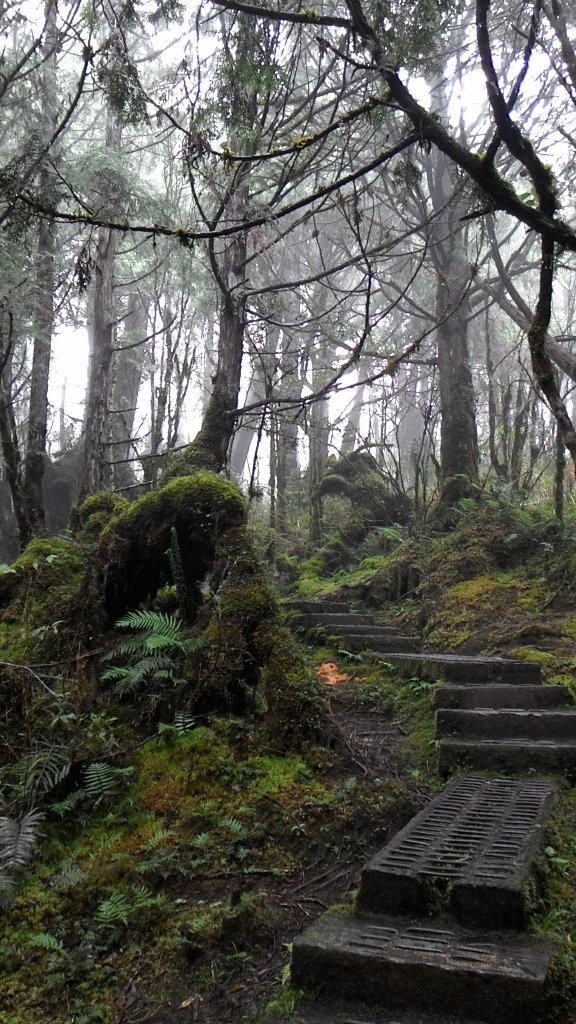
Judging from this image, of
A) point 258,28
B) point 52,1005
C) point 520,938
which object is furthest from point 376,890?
point 258,28

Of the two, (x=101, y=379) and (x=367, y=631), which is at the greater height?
(x=101, y=379)

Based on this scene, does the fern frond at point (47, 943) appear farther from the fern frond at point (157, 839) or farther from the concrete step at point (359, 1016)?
the concrete step at point (359, 1016)

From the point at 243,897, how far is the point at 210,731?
153 centimetres

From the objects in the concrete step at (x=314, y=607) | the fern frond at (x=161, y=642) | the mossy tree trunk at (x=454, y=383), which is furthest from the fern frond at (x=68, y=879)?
the mossy tree trunk at (x=454, y=383)

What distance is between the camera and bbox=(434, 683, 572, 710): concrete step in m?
5.71

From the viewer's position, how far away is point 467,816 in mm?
3998

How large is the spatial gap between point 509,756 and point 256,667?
202 centimetres

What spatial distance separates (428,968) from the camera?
2.59 metres

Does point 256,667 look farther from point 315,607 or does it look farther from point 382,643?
point 315,607

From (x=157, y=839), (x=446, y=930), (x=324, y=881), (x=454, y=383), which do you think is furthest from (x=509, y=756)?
(x=454, y=383)

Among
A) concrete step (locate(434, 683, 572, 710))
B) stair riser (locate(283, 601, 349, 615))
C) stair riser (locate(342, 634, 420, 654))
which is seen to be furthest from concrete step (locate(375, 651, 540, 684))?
stair riser (locate(283, 601, 349, 615))

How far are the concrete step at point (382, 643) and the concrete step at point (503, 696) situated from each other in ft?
7.91

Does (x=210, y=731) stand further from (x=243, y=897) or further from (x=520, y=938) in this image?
(x=520, y=938)

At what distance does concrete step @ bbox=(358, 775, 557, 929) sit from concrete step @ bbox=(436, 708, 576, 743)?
1.10 meters
